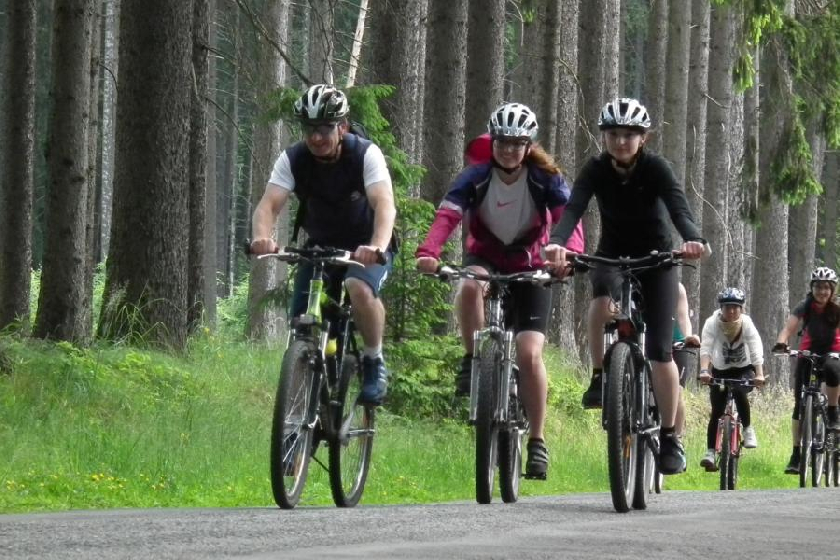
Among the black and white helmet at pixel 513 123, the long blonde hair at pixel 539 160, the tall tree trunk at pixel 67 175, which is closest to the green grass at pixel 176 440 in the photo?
the tall tree trunk at pixel 67 175

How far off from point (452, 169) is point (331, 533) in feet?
42.6

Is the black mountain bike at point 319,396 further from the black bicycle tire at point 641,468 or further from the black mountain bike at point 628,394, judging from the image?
the black bicycle tire at point 641,468

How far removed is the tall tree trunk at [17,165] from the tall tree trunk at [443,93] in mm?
4931

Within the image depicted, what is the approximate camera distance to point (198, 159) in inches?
767

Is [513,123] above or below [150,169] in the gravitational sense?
below

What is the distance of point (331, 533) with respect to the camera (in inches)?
270

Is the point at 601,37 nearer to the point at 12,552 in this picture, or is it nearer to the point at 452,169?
the point at 452,169

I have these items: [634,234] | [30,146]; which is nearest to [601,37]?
[30,146]

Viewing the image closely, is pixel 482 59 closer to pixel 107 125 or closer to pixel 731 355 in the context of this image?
pixel 731 355

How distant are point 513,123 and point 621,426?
5.98 feet

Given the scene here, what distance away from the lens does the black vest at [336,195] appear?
29.7 feet

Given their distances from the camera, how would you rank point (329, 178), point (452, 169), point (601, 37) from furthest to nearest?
1. point (601, 37)
2. point (452, 169)
3. point (329, 178)

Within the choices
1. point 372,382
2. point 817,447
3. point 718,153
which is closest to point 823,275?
point 817,447

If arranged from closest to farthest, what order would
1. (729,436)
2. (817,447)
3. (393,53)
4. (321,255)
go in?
(321,255)
(729,436)
(393,53)
(817,447)
